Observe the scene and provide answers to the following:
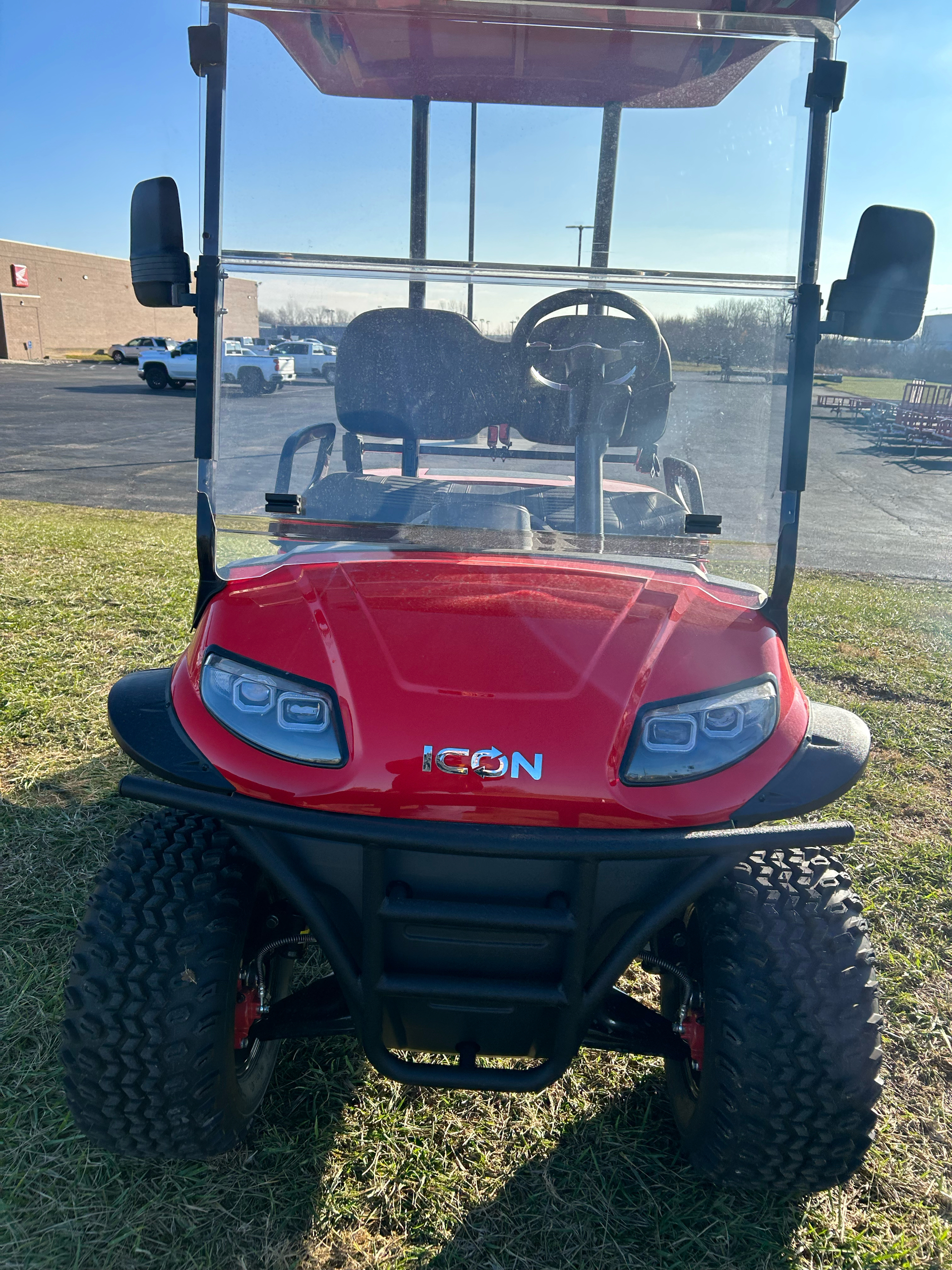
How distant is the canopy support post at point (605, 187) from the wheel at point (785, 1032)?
129cm

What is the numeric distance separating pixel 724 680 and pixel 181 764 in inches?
37.4

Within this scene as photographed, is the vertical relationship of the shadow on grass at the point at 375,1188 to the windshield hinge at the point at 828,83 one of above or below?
below

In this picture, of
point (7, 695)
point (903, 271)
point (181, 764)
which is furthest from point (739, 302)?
point (7, 695)

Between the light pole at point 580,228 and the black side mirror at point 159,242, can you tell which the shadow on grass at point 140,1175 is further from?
the light pole at point 580,228

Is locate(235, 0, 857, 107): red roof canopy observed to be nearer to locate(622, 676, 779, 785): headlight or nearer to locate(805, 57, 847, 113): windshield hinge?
locate(805, 57, 847, 113): windshield hinge

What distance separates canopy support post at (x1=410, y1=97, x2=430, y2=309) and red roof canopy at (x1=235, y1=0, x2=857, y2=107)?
1.7 inches

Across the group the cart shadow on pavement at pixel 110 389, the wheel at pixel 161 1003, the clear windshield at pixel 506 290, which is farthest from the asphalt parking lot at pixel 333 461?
the wheel at pixel 161 1003

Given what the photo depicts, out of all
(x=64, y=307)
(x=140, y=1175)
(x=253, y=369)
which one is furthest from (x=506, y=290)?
(x=64, y=307)

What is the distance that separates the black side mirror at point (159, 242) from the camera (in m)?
1.88

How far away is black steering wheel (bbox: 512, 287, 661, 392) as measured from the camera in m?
2.08

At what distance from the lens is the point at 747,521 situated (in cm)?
200

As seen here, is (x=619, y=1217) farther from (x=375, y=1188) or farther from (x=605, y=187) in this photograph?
(x=605, y=187)

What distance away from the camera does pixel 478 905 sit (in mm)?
1541

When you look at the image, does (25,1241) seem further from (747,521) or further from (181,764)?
(747,521)
